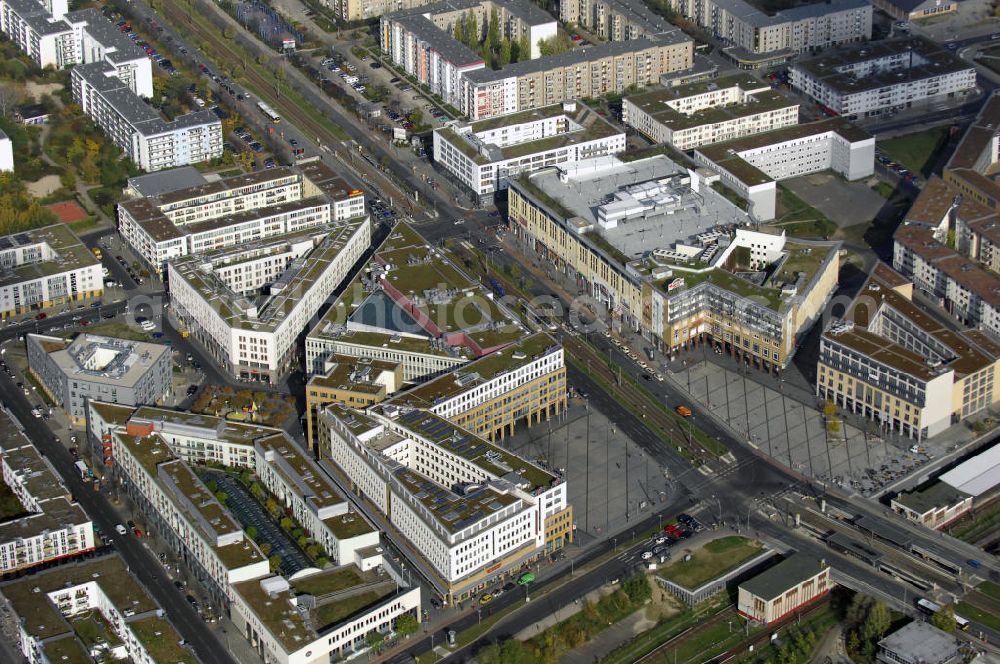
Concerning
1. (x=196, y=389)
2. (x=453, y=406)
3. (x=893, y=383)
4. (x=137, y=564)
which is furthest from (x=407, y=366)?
(x=893, y=383)

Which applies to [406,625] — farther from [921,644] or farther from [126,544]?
[921,644]

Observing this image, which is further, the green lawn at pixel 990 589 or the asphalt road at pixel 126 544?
the green lawn at pixel 990 589

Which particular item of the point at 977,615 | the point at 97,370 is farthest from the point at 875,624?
the point at 97,370

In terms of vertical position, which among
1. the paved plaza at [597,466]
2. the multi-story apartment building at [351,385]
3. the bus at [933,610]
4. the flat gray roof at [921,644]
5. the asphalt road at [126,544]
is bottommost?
the asphalt road at [126,544]

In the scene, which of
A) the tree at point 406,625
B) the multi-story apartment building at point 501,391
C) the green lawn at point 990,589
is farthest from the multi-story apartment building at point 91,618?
the green lawn at point 990,589

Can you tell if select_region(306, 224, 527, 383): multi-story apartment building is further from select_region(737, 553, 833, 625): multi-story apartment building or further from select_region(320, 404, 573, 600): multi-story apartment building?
select_region(737, 553, 833, 625): multi-story apartment building

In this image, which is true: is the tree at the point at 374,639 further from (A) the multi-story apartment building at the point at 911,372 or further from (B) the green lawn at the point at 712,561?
(A) the multi-story apartment building at the point at 911,372

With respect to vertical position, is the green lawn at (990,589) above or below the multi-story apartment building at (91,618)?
below
